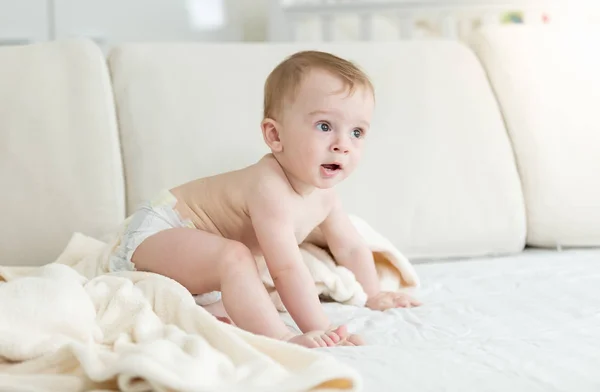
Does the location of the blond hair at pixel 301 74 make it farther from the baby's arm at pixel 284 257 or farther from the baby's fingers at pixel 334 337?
the baby's fingers at pixel 334 337

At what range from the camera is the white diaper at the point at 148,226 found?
1.37m

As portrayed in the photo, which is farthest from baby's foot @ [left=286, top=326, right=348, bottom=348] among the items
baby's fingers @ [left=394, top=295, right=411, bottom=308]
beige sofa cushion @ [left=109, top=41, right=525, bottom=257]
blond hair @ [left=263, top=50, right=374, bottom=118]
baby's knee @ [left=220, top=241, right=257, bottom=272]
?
beige sofa cushion @ [left=109, top=41, right=525, bottom=257]

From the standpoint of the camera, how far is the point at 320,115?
1.31 meters

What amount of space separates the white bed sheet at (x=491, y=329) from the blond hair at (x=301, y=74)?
343 mm

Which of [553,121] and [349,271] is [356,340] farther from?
[553,121]

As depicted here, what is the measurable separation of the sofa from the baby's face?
9.2 inches

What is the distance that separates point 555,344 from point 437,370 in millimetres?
207

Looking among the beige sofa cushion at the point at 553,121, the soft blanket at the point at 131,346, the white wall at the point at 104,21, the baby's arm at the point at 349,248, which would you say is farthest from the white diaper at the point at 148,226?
the white wall at the point at 104,21

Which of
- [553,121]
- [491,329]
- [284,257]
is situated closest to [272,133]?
[284,257]

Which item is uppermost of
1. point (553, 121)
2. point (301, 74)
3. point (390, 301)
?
point (301, 74)

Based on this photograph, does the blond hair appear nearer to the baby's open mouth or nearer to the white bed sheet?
the baby's open mouth

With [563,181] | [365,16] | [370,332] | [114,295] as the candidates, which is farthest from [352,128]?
[365,16]

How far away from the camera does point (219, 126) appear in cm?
171

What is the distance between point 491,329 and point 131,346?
0.50 metres
